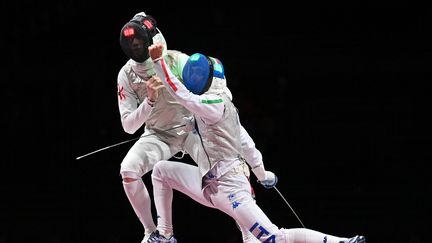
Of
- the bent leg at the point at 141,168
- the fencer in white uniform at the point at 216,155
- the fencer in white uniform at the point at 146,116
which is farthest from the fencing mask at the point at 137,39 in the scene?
the bent leg at the point at 141,168

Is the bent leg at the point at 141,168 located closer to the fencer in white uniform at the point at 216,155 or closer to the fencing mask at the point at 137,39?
the fencer in white uniform at the point at 216,155

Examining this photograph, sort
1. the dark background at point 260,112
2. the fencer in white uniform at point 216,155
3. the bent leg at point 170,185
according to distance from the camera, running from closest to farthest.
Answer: the fencer in white uniform at point 216,155 → the bent leg at point 170,185 → the dark background at point 260,112

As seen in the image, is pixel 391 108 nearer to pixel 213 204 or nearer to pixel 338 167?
pixel 338 167

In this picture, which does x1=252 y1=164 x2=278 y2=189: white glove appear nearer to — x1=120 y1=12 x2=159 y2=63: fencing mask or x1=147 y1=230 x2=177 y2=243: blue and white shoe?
x1=147 y1=230 x2=177 y2=243: blue and white shoe

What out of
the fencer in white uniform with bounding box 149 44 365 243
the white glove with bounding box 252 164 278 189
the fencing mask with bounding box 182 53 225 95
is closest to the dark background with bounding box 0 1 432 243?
the white glove with bounding box 252 164 278 189

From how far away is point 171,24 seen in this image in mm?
5312

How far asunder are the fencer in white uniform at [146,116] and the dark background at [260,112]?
4.02 feet

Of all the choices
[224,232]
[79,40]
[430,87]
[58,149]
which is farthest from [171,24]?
[430,87]

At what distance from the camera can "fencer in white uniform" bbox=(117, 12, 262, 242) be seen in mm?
3590

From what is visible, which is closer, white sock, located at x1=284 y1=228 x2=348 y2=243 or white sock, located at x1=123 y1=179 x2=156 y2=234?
white sock, located at x1=284 y1=228 x2=348 y2=243

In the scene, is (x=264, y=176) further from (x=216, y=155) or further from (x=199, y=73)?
(x=199, y=73)

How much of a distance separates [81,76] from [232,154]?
2280 millimetres

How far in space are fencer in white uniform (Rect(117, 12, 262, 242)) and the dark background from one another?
48.2 inches

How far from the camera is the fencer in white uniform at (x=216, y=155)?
3.26m
